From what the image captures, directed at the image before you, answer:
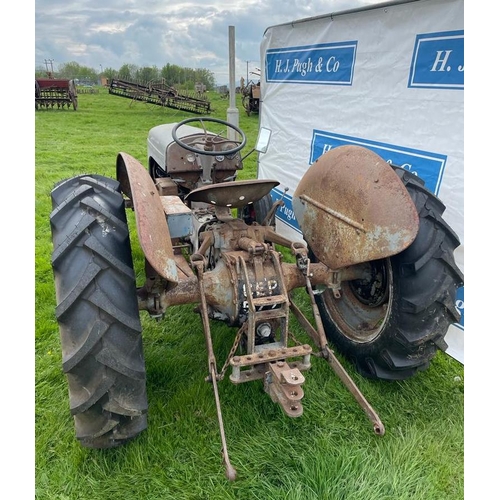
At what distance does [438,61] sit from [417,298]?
190 centimetres

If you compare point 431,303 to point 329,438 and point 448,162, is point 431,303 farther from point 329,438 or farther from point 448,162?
point 448,162

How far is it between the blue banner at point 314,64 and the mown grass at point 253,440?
2698mm

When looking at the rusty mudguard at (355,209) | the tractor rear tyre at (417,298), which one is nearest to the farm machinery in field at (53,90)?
the rusty mudguard at (355,209)

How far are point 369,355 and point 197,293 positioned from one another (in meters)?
1.10

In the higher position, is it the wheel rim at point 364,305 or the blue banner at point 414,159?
the blue banner at point 414,159

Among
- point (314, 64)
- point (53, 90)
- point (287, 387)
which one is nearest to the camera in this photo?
point (287, 387)

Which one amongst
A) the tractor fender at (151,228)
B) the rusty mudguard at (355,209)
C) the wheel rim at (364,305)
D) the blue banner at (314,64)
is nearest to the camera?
the tractor fender at (151,228)

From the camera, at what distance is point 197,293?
2238 millimetres

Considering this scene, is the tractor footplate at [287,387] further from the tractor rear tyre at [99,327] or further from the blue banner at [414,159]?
the blue banner at [414,159]

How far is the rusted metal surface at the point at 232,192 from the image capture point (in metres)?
2.29

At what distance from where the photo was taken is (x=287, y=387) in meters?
1.90

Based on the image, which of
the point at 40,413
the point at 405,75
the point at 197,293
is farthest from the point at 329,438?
the point at 405,75

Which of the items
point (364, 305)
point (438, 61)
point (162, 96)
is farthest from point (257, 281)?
point (162, 96)

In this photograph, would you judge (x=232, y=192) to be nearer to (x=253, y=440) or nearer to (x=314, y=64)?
(x=253, y=440)
